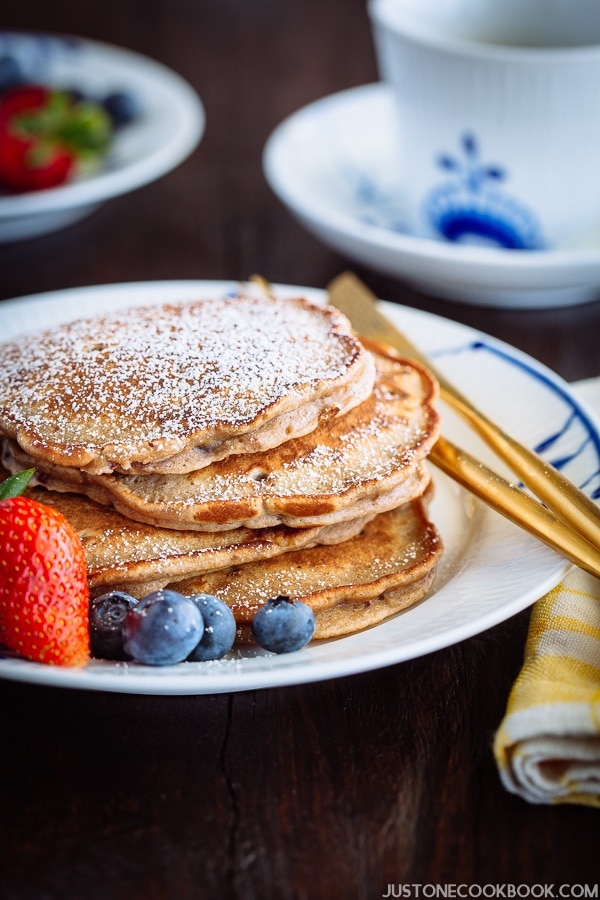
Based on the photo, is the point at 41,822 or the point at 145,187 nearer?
the point at 41,822

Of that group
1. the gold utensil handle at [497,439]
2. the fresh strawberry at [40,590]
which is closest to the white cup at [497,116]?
the gold utensil handle at [497,439]

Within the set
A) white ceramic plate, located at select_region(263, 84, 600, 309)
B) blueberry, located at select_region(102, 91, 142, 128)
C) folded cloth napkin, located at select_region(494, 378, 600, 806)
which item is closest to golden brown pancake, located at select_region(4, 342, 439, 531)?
folded cloth napkin, located at select_region(494, 378, 600, 806)

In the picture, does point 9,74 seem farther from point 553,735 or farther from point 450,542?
point 553,735

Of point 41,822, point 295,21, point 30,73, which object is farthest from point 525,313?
point 295,21

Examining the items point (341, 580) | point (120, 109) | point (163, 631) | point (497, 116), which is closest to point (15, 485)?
point (163, 631)

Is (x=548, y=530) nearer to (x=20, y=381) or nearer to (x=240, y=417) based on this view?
(x=240, y=417)

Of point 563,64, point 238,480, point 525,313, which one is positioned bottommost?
point 525,313

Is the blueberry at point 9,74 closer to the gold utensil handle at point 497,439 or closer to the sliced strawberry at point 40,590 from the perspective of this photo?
the gold utensil handle at point 497,439

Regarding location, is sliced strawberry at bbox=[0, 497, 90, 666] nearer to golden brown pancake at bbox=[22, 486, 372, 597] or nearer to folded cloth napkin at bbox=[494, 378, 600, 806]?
golden brown pancake at bbox=[22, 486, 372, 597]
